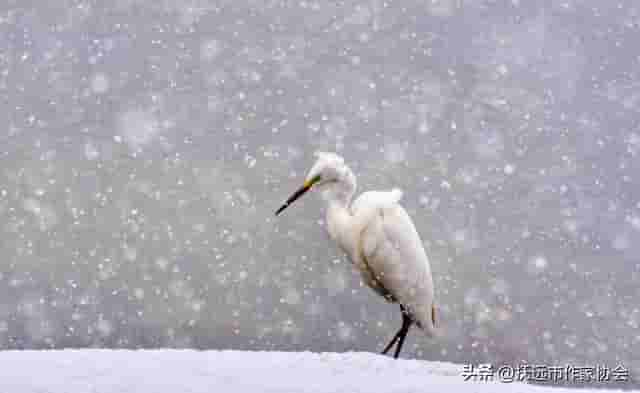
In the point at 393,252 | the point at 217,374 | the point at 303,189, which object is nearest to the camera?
the point at 217,374

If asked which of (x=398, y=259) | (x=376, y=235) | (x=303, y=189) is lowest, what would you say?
(x=398, y=259)

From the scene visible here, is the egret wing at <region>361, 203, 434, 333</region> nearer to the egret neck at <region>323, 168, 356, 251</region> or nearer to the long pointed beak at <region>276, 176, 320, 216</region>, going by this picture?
the egret neck at <region>323, 168, 356, 251</region>

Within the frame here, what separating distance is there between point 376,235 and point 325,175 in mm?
330

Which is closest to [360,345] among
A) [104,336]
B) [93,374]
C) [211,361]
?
[104,336]

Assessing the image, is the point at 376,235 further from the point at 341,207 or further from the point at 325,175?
the point at 325,175

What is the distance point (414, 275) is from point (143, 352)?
1139 mm

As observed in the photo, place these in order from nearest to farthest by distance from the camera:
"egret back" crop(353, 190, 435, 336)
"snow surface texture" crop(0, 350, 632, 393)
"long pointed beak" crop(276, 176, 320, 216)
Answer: "snow surface texture" crop(0, 350, 632, 393)
"long pointed beak" crop(276, 176, 320, 216)
"egret back" crop(353, 190, 435, 336)

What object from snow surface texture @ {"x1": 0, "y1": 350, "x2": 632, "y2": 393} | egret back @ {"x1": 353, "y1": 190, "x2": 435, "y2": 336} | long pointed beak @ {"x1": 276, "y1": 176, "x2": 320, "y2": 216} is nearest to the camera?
snow surface texture @ {"x1": 0, "y1": 350, "x2": 632, "y2": 393}

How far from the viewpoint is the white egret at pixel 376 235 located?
2.58 metres

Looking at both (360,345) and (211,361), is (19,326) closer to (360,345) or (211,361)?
(360,345)

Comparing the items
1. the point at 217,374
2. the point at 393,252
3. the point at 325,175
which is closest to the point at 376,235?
the point at 393,252

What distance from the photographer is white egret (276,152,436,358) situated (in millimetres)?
2582

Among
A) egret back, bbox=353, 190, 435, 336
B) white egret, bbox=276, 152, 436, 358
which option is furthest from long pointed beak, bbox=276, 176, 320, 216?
egret back, bbox=353, 190, 435, 336

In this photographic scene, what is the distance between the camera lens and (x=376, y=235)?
2.62 metres
